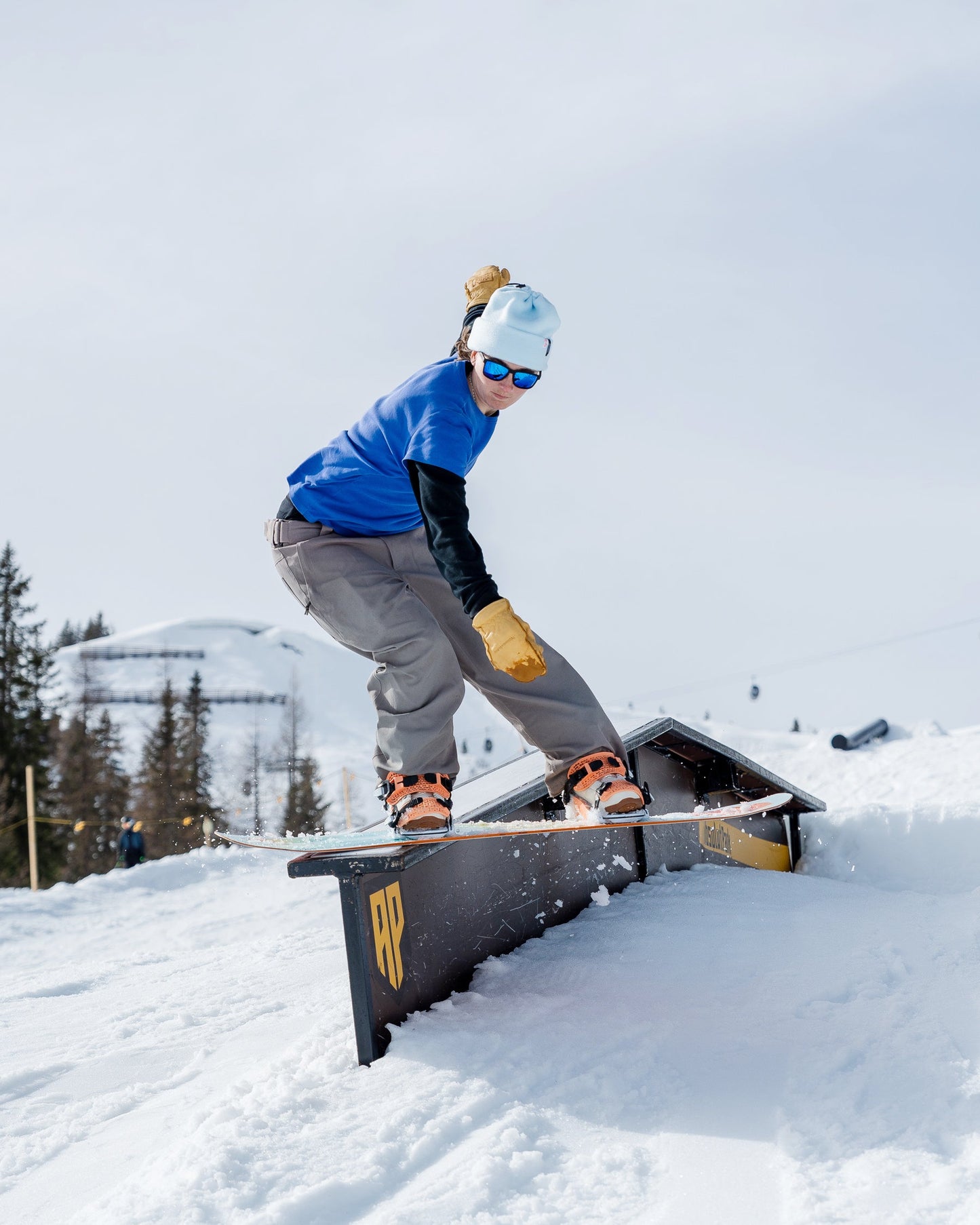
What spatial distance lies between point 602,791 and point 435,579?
1.02m

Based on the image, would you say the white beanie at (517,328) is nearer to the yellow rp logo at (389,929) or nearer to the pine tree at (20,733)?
the yellow rp logo at (389,929)

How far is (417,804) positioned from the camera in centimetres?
318

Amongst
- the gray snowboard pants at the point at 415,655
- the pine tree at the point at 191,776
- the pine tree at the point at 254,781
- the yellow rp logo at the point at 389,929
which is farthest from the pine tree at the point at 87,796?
the yellow rp logo at the point at 389,929

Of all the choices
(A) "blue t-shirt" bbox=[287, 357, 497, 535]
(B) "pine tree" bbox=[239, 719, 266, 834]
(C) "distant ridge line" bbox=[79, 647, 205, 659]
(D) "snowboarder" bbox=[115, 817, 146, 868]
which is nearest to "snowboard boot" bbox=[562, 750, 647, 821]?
(A) "blue t-shirt" bbox=[287, 357, 497, 535]

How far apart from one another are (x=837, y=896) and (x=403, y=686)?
2550mm

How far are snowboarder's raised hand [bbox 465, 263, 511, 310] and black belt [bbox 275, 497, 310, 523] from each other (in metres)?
1.01

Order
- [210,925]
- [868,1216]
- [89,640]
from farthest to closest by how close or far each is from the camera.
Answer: [89,640] → [210,925] → [868,1216]

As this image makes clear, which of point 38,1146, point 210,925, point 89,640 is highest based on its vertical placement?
point 89,640

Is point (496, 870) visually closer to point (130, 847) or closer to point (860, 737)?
point (860, 737)

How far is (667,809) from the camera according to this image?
5.80 meters

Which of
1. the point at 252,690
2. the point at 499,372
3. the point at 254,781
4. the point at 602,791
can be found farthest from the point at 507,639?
the point at 252,690

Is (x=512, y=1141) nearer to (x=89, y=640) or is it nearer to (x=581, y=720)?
(x=581, y=720)

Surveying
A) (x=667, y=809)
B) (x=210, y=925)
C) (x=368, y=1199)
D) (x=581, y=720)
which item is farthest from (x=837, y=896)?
(x=210, y=925)

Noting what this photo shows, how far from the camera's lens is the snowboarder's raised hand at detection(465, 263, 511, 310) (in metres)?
3.55
